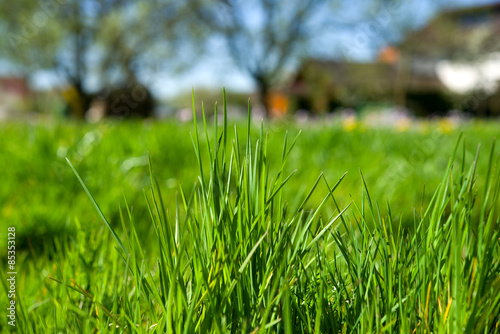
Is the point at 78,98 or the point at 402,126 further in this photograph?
the point at 78,98

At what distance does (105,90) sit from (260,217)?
20694mm

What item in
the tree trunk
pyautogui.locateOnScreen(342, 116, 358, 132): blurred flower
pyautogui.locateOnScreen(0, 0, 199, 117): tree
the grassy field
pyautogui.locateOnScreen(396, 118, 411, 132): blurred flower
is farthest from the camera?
the tree trunk

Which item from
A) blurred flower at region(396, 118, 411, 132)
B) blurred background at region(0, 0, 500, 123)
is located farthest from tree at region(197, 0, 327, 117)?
blurred flower at region(396, 118, 411, 132)

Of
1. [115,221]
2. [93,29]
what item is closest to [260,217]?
[115,221]

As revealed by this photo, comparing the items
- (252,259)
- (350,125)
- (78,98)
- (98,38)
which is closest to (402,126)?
(350,125)

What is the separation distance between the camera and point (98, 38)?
18.7 meters

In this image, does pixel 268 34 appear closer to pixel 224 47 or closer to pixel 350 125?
pixel 224 47

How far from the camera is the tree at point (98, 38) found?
59.1ft

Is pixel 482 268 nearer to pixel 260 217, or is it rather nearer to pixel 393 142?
pixel 260 217

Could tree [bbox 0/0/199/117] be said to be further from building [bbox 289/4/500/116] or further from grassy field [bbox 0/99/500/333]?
grassy field [bbox 0/99/500/333]

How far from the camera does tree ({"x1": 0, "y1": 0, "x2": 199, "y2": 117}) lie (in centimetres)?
1800

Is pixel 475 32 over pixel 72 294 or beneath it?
over

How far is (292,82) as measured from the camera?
33281 mm

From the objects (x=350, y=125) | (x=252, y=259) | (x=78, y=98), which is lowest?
(x=78, y=98)
